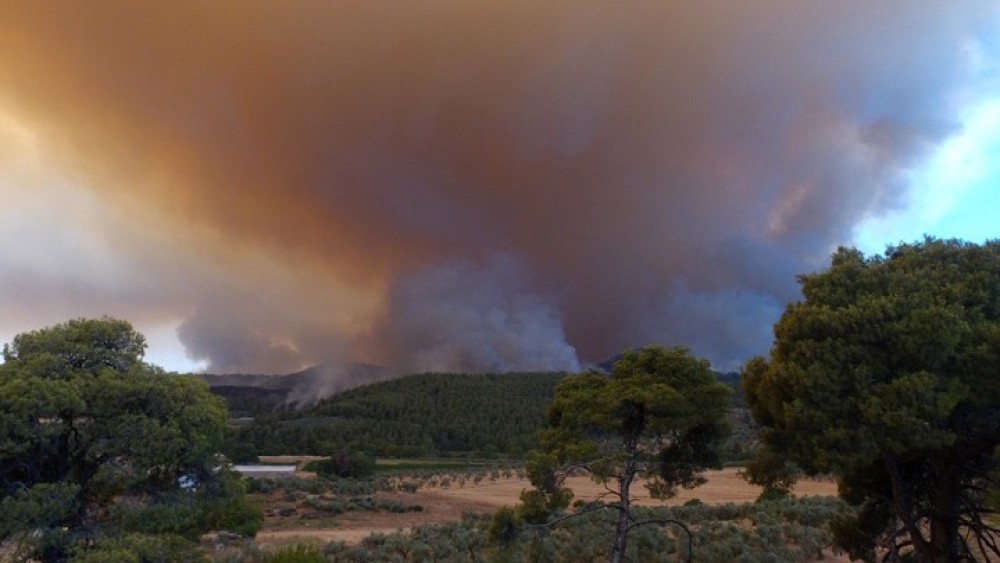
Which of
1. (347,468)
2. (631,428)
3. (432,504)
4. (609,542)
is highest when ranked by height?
(631,428)

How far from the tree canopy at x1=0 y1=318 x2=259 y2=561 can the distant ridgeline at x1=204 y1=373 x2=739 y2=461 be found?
6636cm

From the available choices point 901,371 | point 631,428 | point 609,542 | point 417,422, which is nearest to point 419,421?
point 417,422

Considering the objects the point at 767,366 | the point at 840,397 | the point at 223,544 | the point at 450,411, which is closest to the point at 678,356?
the point at 767,366

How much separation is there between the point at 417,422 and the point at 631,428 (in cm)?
11443

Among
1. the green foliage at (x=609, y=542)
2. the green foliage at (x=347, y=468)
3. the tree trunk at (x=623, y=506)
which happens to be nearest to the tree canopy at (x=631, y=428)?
the tree trunk at (x=623, y=506)

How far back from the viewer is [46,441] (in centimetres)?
1240

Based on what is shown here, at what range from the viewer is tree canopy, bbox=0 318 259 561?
1219 centimetres

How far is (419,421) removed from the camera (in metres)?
128

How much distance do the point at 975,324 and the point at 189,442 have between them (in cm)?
1566

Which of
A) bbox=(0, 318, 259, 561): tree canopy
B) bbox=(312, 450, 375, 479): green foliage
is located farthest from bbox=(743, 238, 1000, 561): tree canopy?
bbox=(312, 450, 375, 479): green foliage

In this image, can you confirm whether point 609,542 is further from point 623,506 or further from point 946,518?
point 946,518

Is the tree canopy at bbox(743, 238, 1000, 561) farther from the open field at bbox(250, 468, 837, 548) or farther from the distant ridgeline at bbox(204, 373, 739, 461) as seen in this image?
the distant ridgeline at bbox(204, 373, 739, 461)

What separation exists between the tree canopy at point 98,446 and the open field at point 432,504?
1578 cm

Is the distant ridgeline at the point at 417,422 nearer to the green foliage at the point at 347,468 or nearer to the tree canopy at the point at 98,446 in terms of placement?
the green foliage at the point at 347,468
